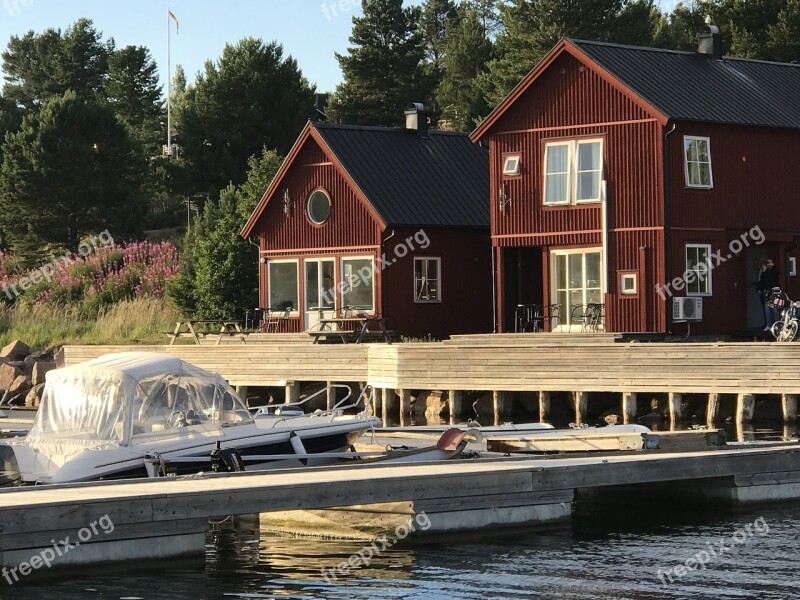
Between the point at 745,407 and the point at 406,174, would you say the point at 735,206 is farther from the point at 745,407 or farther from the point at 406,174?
the point at 406,174

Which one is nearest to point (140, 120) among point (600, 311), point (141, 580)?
point (600, 311)

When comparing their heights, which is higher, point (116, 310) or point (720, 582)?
point (116, 310)

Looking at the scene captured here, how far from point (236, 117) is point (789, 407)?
4246 centimetres

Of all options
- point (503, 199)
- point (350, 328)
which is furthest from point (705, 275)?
point (350, 328)

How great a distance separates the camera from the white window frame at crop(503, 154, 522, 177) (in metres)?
38.3

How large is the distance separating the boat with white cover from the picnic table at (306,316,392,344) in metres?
16.9

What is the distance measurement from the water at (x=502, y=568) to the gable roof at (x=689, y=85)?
1885cm

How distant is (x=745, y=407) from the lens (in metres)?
28.7

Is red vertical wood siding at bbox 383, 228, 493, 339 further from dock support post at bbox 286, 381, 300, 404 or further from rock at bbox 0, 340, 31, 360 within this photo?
rock at bbox 0, 340, 31, 360

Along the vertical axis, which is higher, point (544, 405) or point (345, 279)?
point (345, 279)

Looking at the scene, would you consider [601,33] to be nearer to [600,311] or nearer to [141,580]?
[600,311]

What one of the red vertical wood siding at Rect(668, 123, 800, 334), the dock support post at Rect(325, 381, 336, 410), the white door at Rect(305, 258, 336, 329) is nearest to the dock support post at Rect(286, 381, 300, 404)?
the dock support post at Rect(325, 381, 336, 410)

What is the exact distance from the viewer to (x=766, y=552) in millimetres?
16734

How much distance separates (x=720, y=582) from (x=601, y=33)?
48496 mm
